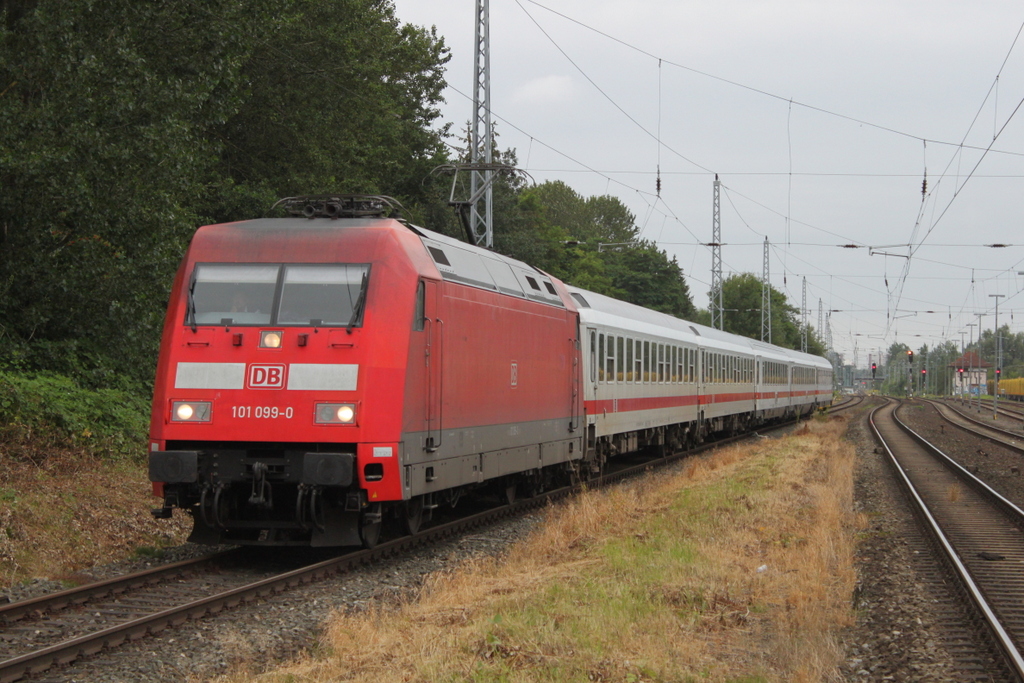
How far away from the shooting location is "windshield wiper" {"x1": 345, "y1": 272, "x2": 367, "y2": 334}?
1030 cm

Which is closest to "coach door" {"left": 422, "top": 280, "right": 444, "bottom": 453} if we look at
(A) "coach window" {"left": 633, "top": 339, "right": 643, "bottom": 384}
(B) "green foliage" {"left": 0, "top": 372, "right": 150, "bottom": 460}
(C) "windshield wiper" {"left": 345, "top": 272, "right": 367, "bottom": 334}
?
(C) "windshield wiper" {"left": 345, "top": 272, "right": 367, "bottom": 334}

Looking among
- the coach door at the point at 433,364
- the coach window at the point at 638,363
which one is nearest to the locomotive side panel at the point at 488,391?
the coach door at the point at 433,364

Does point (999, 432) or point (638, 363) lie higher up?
point (638, 363)

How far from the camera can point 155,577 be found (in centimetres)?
981

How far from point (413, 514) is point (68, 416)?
6.03 metres

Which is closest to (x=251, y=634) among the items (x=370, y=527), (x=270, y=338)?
(x=370, y=527)

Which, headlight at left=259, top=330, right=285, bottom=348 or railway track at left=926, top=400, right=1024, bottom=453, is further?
railway track at left=926, top=400, right=1024, bottom=453

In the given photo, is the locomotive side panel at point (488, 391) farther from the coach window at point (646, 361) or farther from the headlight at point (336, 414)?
the coach window at point (646, 361)

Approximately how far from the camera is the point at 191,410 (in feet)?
33.9

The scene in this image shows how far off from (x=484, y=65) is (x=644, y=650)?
17377 millimetres

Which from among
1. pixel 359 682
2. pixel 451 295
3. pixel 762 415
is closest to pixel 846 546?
pixel 451 295

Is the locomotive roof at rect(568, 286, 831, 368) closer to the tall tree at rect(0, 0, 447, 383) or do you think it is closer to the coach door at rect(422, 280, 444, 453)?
the coach door at rect(422, 280, 444, 453)

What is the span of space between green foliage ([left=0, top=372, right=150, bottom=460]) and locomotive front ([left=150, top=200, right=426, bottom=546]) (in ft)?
Result: 15.9

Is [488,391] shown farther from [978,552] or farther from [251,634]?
[978,552]
